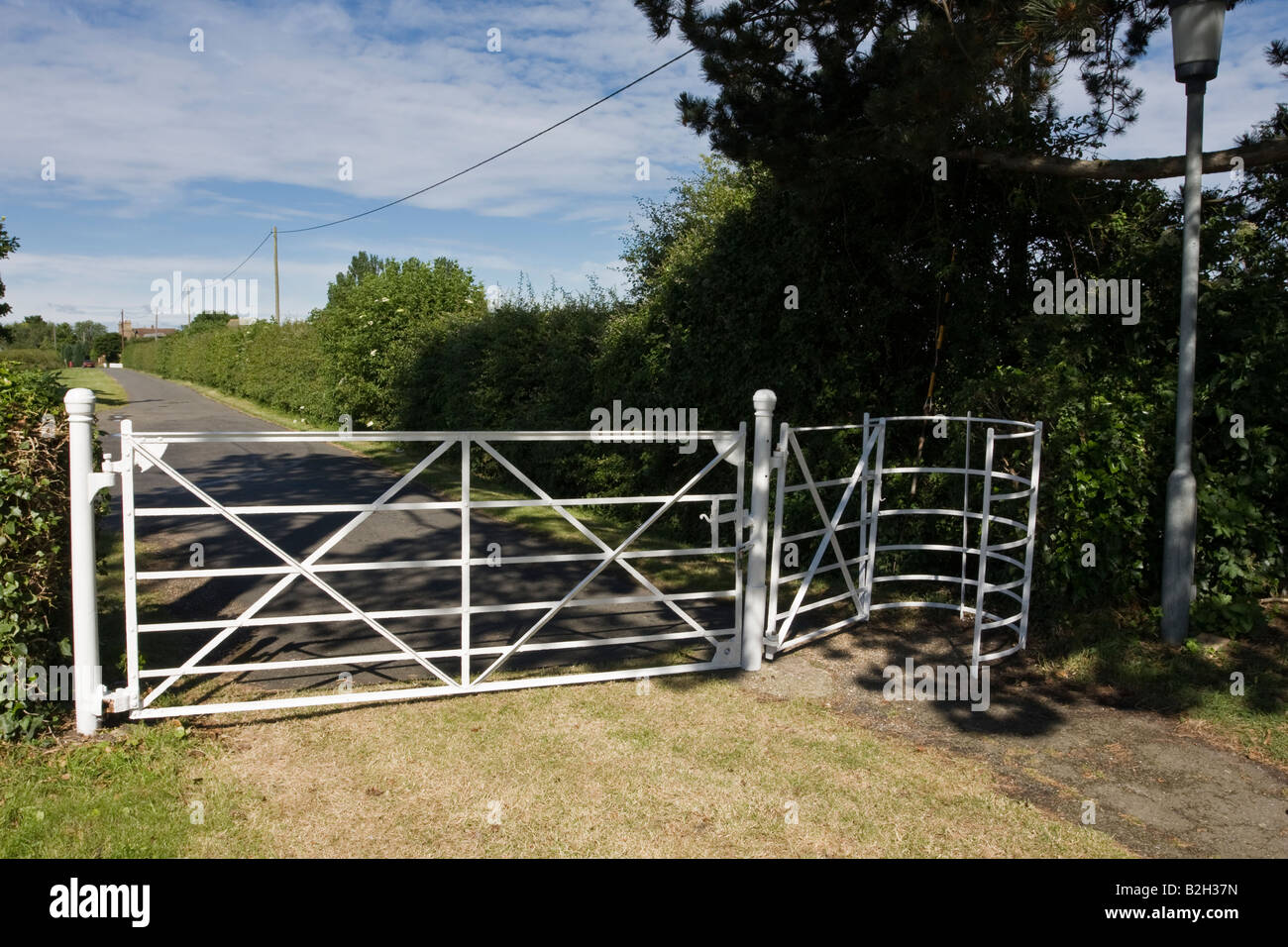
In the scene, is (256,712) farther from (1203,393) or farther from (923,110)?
(1203,393)

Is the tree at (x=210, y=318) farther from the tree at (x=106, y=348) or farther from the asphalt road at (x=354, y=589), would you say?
the asphalt road at (x=354, y=589)

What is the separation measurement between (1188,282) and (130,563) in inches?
263

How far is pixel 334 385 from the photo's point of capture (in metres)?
23.4

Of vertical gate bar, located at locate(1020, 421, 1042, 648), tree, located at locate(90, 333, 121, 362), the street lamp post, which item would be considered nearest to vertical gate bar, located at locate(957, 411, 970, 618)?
vertical gate bar, located at locate(1020, 421, 1042, 648)

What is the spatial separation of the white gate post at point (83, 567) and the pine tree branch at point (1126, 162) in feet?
20.3

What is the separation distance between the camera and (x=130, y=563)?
4.75 meters

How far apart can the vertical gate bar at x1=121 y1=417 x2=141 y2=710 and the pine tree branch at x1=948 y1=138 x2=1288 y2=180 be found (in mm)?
6043

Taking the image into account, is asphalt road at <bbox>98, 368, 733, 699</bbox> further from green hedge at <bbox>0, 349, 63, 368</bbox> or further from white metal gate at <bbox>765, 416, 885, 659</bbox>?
green hedge at <bbox>0, 349, 63, 368</bbox>

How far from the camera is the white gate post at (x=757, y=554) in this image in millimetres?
5973

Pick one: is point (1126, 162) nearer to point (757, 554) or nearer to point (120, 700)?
point (757, 554)

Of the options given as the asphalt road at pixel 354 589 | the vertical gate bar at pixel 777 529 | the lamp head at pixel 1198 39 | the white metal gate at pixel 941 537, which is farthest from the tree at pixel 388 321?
the lamp head at pixel 1198 39

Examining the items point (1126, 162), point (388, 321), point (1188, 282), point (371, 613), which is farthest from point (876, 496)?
point (388, 321)
